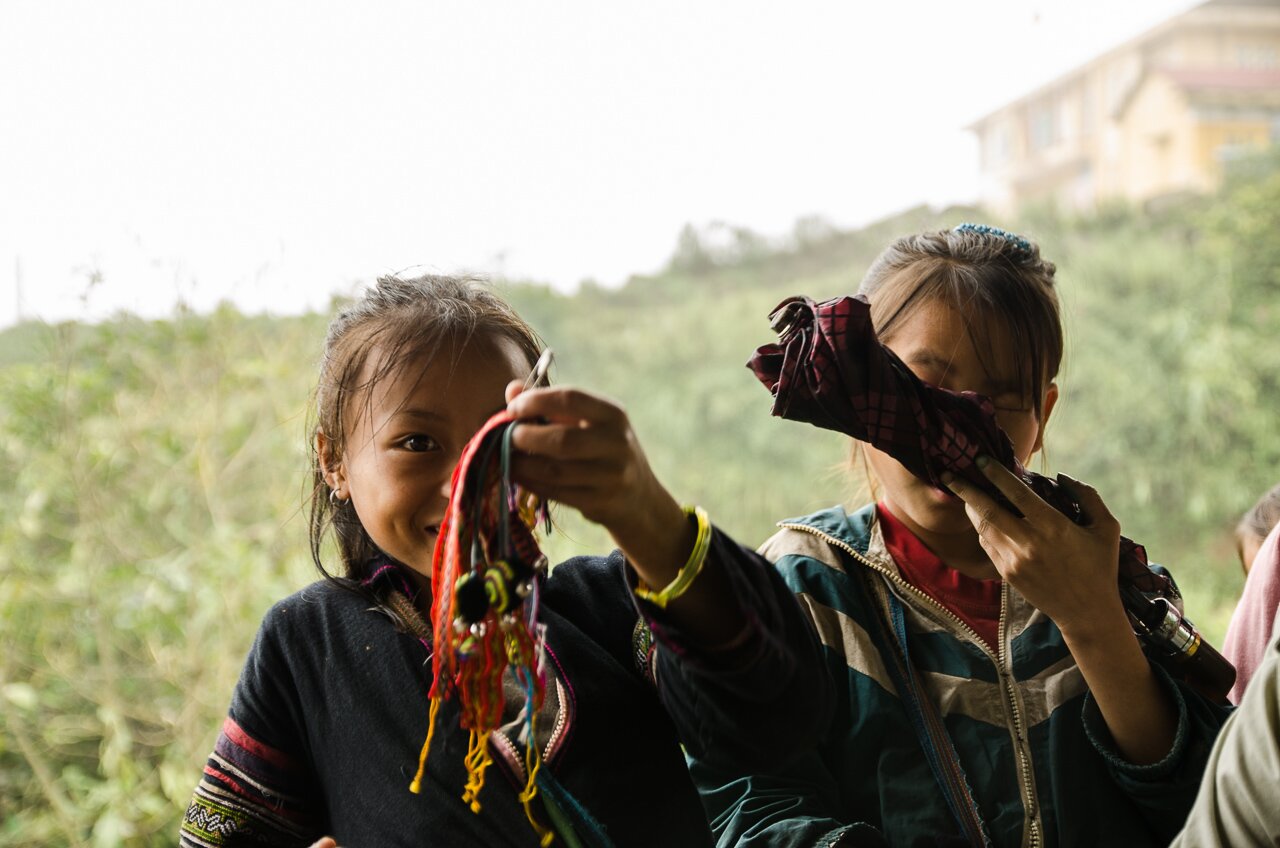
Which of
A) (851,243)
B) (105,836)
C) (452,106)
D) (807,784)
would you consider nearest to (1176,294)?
(851,243)

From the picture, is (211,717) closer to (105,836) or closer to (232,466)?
(105,836)

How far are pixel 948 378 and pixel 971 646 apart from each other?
341mm

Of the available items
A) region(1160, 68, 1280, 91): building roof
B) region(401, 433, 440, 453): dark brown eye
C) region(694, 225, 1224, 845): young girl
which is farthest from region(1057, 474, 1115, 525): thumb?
region(1160, 68, 1280, 91): building roof

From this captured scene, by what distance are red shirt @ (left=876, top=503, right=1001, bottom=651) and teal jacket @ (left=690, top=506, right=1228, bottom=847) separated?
2cm

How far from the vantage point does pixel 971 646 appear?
1.44m

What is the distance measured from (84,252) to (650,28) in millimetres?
1536

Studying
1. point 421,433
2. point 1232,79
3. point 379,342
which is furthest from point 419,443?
point 1232,79

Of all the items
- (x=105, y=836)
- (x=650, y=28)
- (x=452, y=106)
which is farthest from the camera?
(x=650, y=28)

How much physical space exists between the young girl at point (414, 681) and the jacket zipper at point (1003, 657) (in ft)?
1.12

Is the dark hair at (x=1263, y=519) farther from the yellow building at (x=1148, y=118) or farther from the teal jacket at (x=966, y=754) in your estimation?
the yellow building at (x=1148, y=118)

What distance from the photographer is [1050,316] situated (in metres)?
1.54

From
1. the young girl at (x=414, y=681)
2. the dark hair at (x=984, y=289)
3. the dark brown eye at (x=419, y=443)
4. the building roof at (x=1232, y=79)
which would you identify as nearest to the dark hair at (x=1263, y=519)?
the dark hair at (x=984, y=289)

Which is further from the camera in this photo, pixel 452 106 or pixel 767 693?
pixel 452 106

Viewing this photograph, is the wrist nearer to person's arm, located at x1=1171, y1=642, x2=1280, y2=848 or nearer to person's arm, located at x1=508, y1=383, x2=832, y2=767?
person's arm, located at x1=1171, y1=642, x2=1280, y2=848
